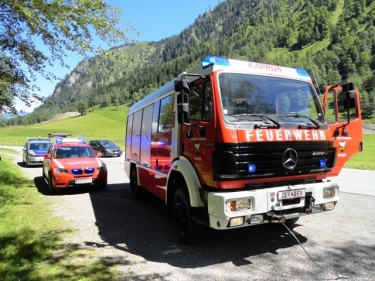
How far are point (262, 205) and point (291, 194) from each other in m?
0.53

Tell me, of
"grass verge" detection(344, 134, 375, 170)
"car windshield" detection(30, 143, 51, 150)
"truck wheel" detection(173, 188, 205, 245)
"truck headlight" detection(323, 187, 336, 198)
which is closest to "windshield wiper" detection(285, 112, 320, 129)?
"truck headlight" detection(323, 187, 336, 198)

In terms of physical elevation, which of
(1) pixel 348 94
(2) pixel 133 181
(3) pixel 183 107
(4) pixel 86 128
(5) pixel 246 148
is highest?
(4) pixel 86 128

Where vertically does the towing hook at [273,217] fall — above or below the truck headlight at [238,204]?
below

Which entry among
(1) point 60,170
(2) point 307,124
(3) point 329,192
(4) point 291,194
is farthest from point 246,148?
(1) point 60,170

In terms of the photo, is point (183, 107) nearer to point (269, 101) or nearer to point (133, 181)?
Result: point (269, 101)

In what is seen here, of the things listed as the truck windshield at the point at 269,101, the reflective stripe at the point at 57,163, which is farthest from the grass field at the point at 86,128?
the truck windshield at the point at 269,101

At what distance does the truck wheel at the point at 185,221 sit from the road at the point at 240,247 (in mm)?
167

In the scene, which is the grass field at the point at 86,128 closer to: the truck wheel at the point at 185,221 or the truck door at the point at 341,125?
the truck door at the point at 341,125

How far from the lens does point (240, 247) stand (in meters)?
4.83

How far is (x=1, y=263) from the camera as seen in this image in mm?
4227

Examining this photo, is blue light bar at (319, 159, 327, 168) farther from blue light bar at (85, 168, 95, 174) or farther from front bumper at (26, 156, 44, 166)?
front bumper at (26, 156, 44, 166)

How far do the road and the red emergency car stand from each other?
2.18 m

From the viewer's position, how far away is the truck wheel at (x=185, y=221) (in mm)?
4832

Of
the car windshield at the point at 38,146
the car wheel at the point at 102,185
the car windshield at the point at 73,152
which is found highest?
the car windshield at the point at 38,146
